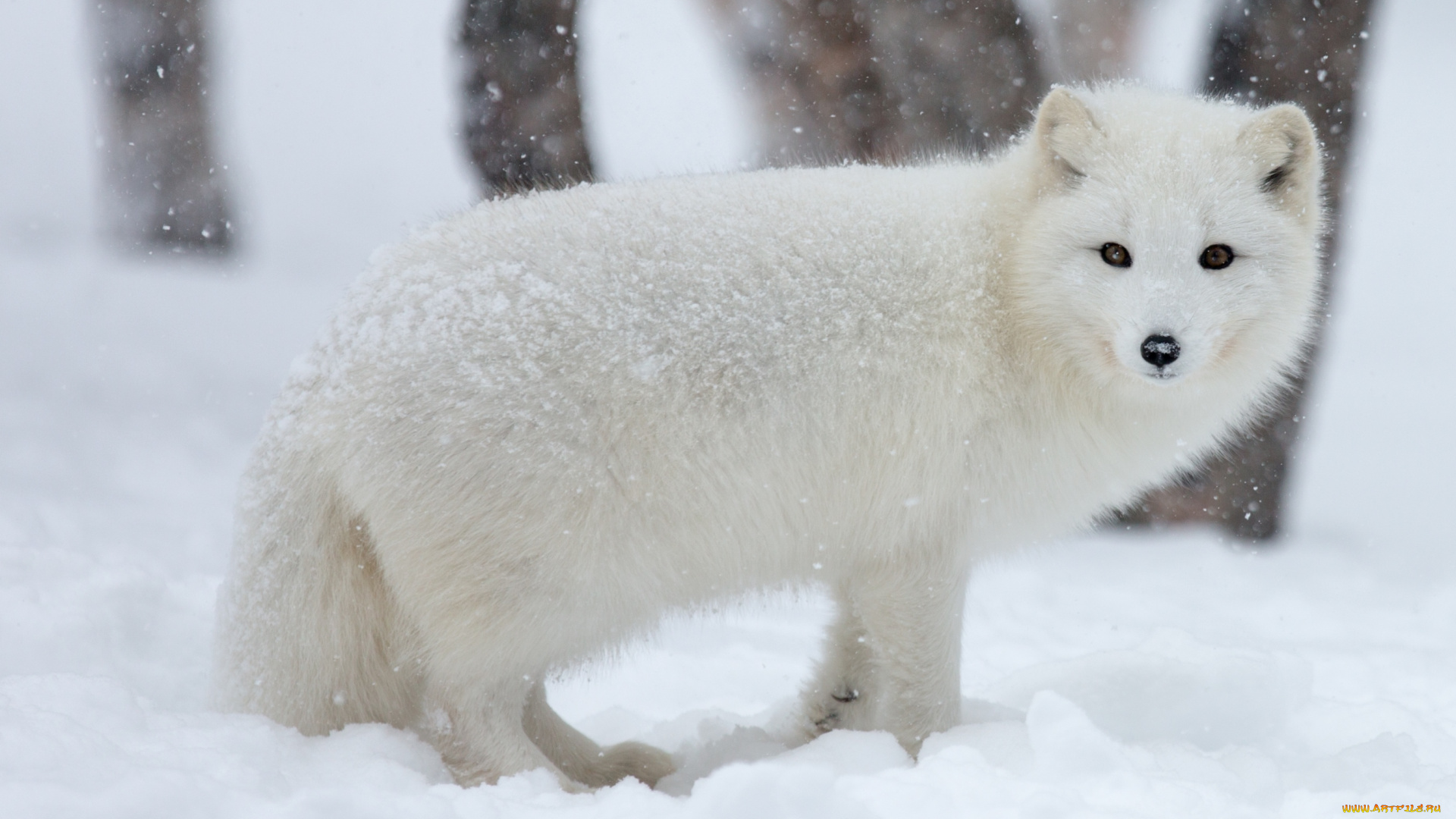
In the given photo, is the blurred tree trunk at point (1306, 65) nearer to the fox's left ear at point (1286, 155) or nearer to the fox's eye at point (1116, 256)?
the fox's left ear at point (1286, 155)

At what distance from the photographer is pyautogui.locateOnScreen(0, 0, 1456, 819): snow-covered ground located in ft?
6.89

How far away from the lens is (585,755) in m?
2.98

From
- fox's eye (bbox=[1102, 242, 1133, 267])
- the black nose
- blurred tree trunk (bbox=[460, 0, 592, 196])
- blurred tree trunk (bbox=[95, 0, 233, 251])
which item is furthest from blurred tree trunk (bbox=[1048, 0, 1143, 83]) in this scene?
the black nose

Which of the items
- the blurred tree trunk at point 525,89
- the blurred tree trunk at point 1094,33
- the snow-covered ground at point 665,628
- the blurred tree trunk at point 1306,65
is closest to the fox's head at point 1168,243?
the snow-covered ground at point 665,628

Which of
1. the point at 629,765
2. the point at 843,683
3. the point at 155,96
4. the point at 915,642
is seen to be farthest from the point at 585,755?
the point at 155,96

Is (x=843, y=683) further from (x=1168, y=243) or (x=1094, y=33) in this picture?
(x=1094, y=33)

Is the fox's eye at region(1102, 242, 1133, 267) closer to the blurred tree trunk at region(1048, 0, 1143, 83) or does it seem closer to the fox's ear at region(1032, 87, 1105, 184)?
the fox's ear at region(1032, 87, 1105, 184)

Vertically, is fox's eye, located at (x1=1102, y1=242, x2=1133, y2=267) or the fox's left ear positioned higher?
the fox's left ear

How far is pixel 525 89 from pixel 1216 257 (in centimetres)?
385

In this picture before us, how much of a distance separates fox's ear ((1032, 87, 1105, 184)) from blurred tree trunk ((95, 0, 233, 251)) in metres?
5.94

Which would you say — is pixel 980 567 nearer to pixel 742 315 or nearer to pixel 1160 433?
pixel 1160 433

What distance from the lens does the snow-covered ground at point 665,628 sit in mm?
2102

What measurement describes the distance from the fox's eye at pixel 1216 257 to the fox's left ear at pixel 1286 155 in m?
0.22

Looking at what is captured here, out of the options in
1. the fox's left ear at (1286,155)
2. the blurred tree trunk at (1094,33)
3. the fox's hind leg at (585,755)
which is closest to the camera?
the fox's left ear at (1286,155)
